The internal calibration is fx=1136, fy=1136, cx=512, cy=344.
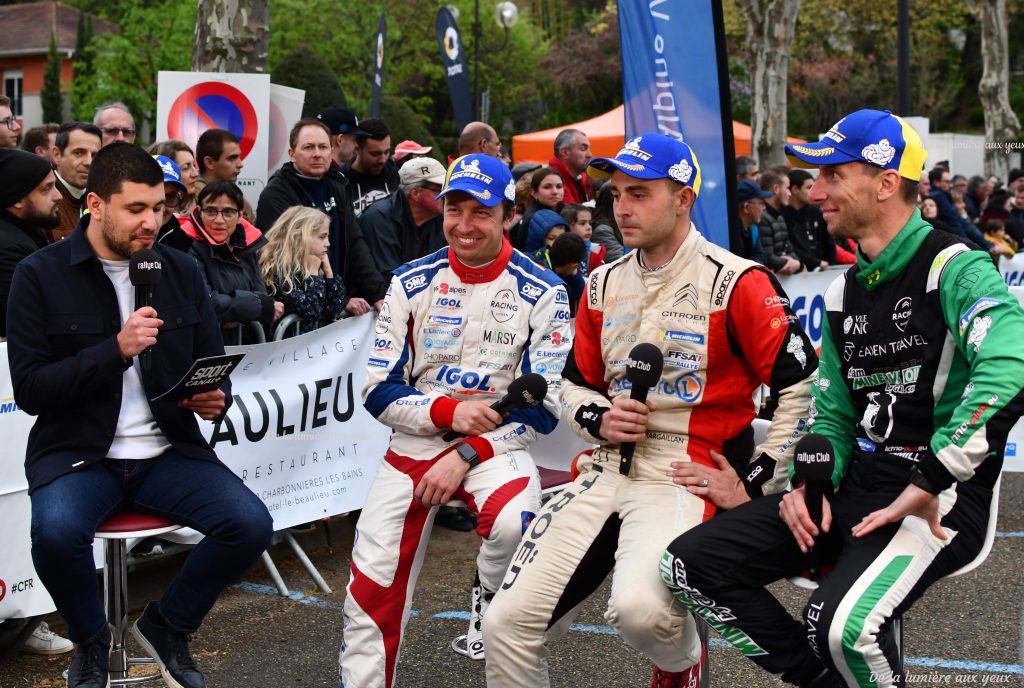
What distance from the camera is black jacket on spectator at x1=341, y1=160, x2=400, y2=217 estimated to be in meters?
8.30

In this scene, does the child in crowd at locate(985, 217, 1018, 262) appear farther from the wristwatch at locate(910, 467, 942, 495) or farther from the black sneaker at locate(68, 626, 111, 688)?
the black sneaker at locate(68, 626, 111, 688)

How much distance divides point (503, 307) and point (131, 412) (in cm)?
145

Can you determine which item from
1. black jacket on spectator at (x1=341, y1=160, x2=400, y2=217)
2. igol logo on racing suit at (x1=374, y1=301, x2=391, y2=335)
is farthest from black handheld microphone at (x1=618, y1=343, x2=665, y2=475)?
black jacket on spectator at (x1=341, y1=160, x2=400, y2=217)

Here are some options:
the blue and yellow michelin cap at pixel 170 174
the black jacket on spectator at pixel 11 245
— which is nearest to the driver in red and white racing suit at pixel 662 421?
the black jacket on spectator at pixel 11 245

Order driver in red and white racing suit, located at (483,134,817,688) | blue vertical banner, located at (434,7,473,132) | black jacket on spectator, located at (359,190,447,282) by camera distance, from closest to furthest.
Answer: driver in red and white racing suit, located at (483,134,817,688) → black jacket on spectator, located at (359,190,447,282) → blue vertical banner, located at (434,7,473,132)

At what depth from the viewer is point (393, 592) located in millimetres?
4148

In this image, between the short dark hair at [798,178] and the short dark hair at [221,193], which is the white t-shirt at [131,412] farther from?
the short dark hair at [798,178]

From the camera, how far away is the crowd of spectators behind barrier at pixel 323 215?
6.04 meters

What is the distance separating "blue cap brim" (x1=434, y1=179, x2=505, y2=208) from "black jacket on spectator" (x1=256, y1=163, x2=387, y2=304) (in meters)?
2.61

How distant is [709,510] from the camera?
148 inches

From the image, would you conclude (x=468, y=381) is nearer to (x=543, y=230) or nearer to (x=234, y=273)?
(x=234, y=273)

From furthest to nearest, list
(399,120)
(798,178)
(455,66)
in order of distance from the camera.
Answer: (399,120) < (455,66) < (798,178)

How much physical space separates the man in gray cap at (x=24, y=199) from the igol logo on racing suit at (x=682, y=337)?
2917 mm

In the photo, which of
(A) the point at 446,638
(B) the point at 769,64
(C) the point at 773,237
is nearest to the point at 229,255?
(A) the point at 446,638
